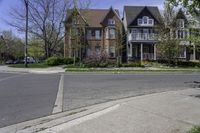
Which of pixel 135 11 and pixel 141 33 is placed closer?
pixel 141 33

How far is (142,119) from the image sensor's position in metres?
9.32

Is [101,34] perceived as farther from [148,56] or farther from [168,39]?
[168,39]

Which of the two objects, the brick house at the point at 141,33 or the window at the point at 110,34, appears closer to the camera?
the brick house at the point at 141,33

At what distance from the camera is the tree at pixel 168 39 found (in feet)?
162

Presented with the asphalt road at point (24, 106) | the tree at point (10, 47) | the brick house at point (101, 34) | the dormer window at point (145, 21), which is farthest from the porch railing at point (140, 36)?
the tree at point (10, 47)

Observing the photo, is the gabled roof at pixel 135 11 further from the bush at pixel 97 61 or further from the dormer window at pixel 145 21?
the bush at pixel 97 61

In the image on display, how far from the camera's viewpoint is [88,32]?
2391 inches

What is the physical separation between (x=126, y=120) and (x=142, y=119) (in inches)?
16.8

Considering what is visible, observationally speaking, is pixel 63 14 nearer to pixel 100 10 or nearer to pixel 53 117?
pixel 100 10

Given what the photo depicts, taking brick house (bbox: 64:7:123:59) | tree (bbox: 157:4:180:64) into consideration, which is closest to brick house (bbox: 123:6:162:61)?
brick house (bbox: 64:7:123:59)

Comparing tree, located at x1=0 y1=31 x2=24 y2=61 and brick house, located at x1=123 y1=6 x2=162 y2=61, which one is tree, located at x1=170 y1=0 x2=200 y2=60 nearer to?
brick house, located at x1=123 y1=6 x2=162 y2=61

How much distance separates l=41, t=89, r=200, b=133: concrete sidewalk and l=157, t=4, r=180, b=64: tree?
37.8m

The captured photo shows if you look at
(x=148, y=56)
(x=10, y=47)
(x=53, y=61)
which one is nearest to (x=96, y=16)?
(x=148, y=56)

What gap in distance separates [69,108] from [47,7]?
48.2 m
